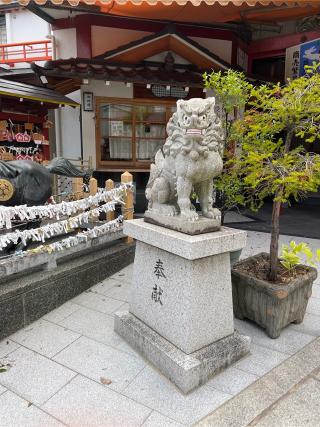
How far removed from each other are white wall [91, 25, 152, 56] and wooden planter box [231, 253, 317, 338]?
24.4ft

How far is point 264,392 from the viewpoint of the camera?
2.80 meters

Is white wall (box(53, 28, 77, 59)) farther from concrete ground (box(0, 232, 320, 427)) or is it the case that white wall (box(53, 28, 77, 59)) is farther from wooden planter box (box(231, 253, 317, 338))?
wooden planter box (box(231, 253, 317, 338))

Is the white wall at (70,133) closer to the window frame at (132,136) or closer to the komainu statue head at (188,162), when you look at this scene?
the window frame at (132,136)

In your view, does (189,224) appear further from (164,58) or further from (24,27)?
(24,27)

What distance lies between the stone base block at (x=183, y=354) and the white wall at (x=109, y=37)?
303 inches

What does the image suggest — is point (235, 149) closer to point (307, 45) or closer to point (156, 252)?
point (156, 252)

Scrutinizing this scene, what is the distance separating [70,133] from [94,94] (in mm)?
2170

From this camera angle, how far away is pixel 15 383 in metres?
2.94

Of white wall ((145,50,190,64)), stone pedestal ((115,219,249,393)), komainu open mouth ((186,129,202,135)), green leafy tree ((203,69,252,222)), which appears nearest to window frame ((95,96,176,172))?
white wall ((145,50,190,64))

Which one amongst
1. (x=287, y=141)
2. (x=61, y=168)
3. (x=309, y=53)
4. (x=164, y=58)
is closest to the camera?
(x=287, y=141)

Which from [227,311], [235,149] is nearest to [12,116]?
[235,149]

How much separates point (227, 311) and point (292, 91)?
2.45 metres

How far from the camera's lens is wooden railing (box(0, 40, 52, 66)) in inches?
446

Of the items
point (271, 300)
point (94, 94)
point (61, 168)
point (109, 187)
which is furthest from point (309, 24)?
point (271, 300)
